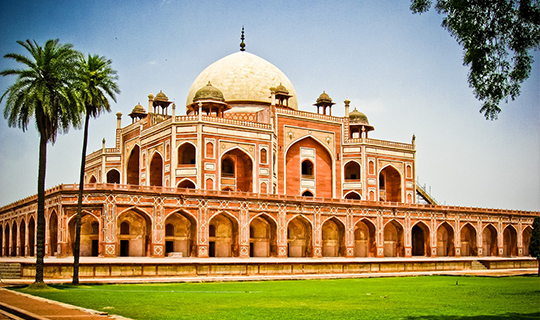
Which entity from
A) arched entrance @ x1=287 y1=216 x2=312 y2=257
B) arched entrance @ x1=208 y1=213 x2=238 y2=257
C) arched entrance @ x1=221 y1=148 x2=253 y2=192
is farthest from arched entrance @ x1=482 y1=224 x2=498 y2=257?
arched entrance @ x1=208 y1=213 x2=238 y2=257

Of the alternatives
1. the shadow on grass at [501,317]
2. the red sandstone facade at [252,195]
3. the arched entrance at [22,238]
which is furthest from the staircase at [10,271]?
the arched entrance at [22,238]

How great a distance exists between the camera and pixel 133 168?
48594 millimetres

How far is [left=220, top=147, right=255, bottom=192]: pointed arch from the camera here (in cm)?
4169

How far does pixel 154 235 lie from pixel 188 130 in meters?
8.48

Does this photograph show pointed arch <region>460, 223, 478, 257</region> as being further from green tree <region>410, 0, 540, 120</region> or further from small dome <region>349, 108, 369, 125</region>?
green tree <region>410, 0, 540, 120</region>

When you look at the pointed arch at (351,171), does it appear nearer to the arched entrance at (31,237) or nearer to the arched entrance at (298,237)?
the arched entrance at (298,237)

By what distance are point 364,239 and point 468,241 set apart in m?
9.20

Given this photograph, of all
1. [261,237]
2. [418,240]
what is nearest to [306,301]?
[261,237]

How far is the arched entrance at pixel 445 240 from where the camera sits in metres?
45.4

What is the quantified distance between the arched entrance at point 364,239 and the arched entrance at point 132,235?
46.0ft

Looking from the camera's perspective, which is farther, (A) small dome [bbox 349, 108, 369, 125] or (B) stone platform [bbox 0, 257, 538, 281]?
(A) small dome [bbox 349, 108, 369, 125]

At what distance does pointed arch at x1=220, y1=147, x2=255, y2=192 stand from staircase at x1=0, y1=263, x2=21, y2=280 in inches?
743

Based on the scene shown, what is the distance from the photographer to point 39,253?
19.9 meters

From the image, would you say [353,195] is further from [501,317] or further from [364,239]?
A: [501,317]
